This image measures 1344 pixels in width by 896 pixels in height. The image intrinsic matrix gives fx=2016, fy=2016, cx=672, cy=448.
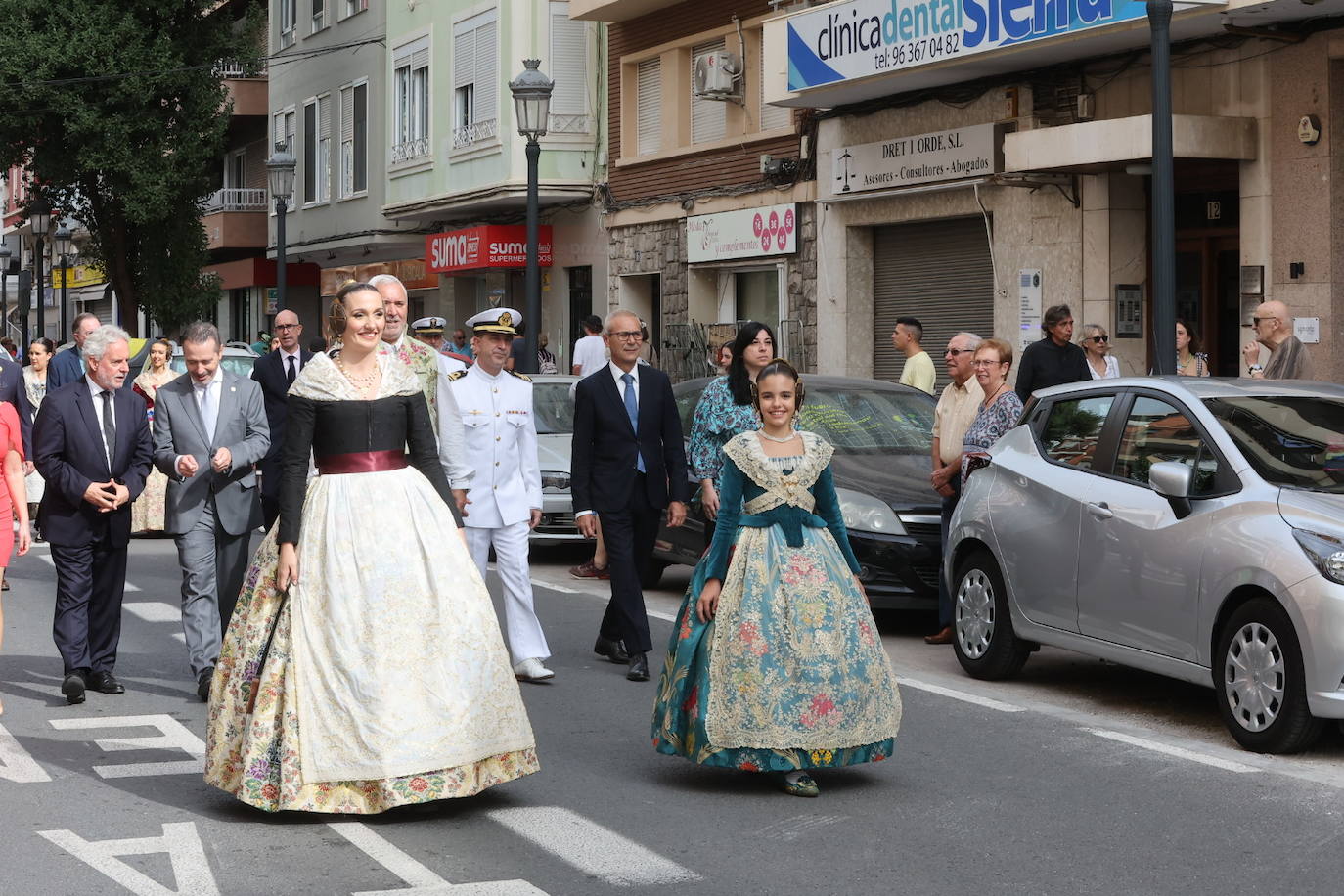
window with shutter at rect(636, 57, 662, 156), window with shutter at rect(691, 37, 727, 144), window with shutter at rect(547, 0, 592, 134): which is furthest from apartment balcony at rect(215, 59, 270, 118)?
window with shutter at rect(691, 37, 727, 144)

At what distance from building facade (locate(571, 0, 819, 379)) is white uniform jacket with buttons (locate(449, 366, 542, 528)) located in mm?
14702

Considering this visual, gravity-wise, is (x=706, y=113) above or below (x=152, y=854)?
above

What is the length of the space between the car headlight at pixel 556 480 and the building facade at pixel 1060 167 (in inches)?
222

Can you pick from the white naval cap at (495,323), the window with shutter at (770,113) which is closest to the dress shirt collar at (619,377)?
the white naval cap at (495,323)

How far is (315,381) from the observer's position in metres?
7.16

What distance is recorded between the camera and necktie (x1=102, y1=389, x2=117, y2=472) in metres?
10.0

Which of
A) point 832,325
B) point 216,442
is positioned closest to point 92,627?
point 216,442

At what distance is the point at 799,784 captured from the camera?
7277mm

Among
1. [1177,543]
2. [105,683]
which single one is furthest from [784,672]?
[105,683]

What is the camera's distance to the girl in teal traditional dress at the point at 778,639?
7207mm

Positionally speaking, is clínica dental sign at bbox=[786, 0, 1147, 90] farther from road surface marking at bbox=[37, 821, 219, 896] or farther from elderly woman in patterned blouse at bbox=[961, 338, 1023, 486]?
road surface marking at bbox=[37, 821, 219, 896]

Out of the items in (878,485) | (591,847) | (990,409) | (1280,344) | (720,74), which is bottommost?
(591,847)

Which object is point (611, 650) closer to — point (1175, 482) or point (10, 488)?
point (10, 488)

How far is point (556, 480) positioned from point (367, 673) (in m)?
9.01
